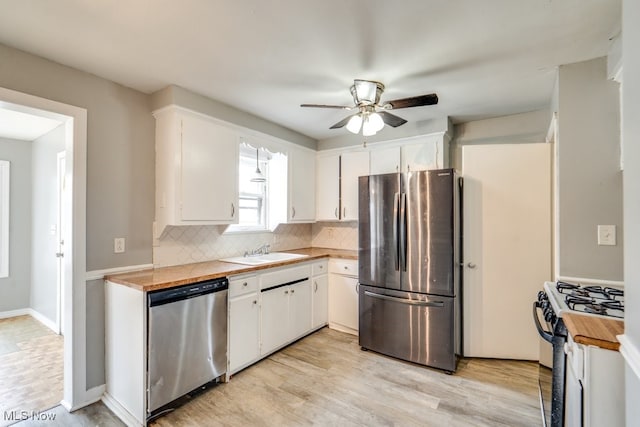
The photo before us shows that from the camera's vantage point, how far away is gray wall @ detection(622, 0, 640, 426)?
963mm

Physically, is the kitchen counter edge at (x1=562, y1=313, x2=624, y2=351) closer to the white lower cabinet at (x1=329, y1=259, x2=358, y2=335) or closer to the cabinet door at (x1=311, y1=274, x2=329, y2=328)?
the white lower cabinet at (x1=329, y1=259, x2=358, y2=335)

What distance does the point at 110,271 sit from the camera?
235cm

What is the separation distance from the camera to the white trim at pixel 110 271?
2243mm

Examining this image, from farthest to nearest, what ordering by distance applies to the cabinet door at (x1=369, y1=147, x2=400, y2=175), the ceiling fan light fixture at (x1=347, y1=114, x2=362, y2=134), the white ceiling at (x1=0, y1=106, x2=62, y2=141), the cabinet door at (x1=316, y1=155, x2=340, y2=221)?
the cabinet door at (x1=316, y1=155, x2=340, y2=221)
the cabinet door at (x1=369, y1=147, x2=400, y2=175)
the white ceiling at (x1=0, y1=106, x2=62, y2=141)
the ceiling fan light fixture at (x1=347, y1=114, x2=362, y2=134)

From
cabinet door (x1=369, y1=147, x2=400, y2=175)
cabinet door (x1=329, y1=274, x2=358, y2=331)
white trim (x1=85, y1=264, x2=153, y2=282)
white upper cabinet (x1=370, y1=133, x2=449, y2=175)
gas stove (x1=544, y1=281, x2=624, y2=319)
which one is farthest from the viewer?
cabinet door (x1=369, y1=147, x2=400, y2=175)

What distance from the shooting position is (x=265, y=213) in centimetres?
389

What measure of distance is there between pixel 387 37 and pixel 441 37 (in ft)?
1.08

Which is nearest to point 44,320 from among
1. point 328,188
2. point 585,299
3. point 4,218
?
point 4,218

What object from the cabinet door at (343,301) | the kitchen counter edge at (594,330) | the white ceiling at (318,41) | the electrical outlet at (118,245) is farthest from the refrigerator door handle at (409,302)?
the electrical outlet at (118,245)

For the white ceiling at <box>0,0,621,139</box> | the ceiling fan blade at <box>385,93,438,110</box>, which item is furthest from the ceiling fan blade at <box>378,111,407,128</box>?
the white ceiling at <box>0,0,621,139</box>

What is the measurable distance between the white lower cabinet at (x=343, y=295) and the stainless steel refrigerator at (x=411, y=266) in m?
0.36

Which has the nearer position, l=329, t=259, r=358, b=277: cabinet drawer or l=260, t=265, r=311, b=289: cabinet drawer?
l=260, t=265, r=311, b=289: cabinet drawer

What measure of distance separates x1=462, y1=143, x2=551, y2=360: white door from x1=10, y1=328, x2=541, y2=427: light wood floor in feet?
0.86

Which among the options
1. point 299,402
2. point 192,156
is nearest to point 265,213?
point 192,156
